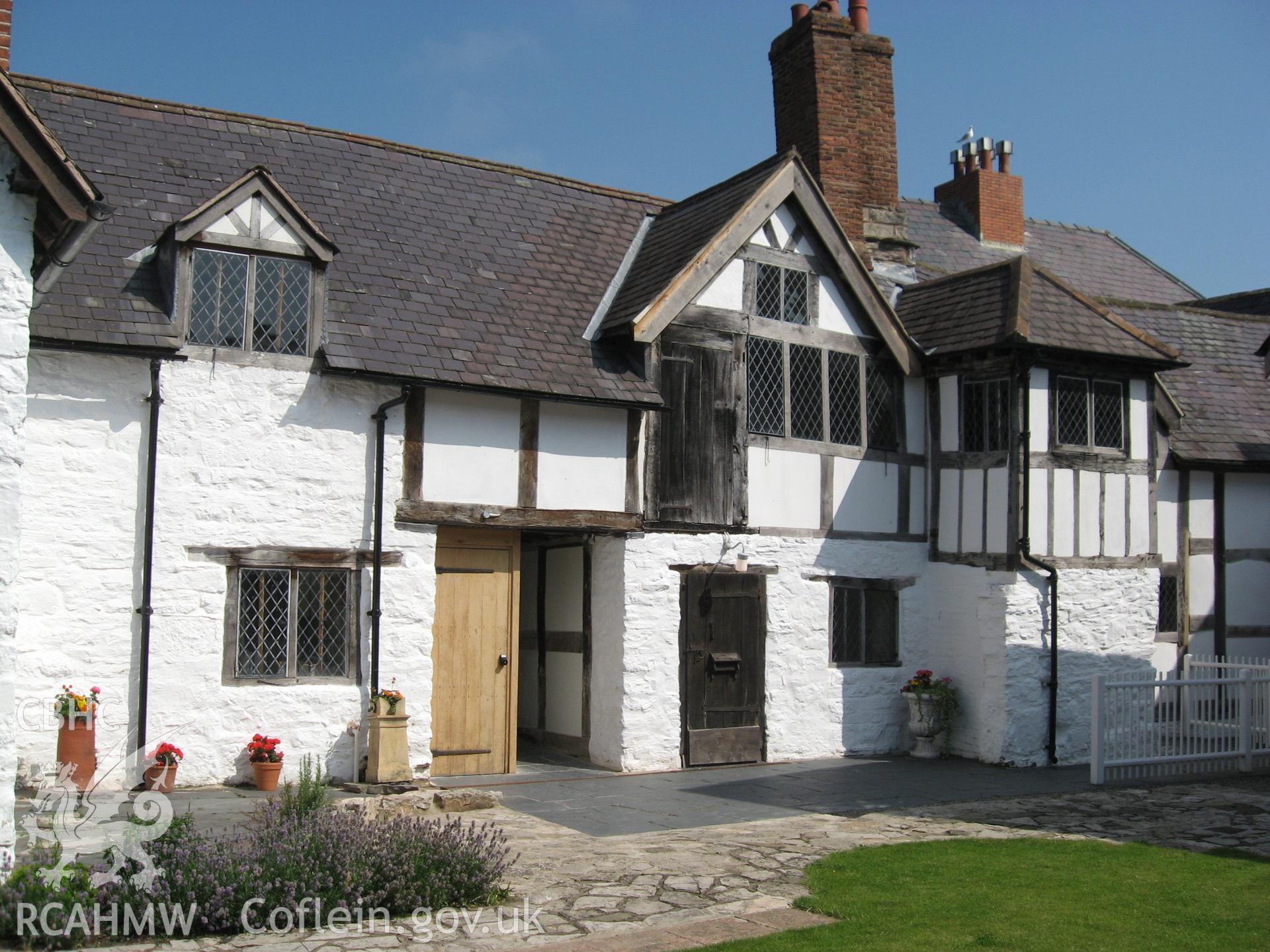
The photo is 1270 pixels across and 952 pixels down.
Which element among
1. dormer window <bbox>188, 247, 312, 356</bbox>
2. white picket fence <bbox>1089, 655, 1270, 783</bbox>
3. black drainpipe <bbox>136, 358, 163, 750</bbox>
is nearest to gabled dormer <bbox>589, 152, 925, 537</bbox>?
white picket fence <bbox>1089, 655, 1270, 783</bbox>

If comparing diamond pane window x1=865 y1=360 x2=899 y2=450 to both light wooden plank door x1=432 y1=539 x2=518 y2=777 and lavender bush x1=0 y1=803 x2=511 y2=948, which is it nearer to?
light wooden plank door x1=432 y1=539 x2=518 y2=777

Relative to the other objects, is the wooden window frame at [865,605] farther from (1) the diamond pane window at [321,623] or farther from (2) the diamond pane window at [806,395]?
(1) the diamond pane window at [321,623]

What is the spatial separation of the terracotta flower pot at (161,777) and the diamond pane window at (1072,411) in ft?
35.1

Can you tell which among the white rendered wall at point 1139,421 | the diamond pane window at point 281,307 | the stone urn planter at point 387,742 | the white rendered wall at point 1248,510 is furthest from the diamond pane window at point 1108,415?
the diamond pane window at point 281,307

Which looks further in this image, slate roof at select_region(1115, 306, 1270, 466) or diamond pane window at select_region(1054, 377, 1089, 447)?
slate roof at select_region(1115, 306, 1270, 466)

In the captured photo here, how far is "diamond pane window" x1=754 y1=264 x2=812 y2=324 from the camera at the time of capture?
14969mm

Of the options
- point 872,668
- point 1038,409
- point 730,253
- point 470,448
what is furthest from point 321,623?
point 1038,409

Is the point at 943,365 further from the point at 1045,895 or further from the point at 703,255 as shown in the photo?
the point at 1045,895

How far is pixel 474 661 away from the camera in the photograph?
13.4 m

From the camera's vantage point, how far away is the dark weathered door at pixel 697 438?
1416cm

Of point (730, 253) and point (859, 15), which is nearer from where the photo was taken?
point (730, 253)

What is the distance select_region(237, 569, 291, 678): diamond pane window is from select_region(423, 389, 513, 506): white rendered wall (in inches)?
69.5

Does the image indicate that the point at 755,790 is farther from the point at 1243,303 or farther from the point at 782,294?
the point at 1243,303

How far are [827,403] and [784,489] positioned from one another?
129cm
